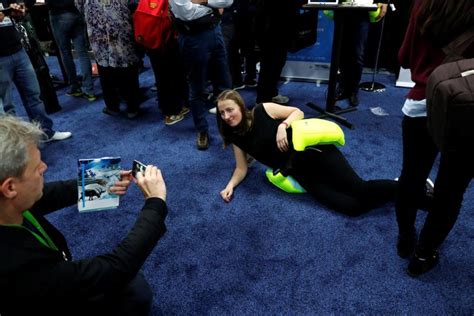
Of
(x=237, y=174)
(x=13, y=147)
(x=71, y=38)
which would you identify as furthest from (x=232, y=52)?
(x=13, y=147)

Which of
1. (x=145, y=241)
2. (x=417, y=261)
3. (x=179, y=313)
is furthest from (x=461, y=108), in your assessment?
(x=179, y=313)

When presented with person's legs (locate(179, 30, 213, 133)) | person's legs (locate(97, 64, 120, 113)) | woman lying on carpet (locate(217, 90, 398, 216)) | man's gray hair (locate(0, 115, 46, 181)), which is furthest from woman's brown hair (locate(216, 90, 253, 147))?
person's legs (locate(97, 64, 120, 113))

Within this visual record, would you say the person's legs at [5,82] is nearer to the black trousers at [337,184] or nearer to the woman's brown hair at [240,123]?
the woman's brown hair at [240,123]

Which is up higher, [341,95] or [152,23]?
[152,23]

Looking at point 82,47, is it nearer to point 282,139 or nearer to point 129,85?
point 129,85

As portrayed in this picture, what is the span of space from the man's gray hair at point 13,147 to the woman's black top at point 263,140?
53.7 inches

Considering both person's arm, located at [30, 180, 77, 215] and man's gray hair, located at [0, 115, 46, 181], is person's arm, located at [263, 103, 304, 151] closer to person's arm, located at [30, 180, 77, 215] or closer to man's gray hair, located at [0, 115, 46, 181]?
person's arm, located at [30, 180, 77, 215]

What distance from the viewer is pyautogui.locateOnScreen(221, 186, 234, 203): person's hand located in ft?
7.21

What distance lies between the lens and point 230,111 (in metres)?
2.04

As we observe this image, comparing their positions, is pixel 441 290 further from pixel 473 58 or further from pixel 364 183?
pixel 473 58

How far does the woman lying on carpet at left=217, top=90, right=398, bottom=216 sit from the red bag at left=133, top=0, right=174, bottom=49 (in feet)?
3.38

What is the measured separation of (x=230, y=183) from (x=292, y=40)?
150 cm

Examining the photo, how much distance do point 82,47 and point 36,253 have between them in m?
3.32

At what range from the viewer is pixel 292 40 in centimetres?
305
